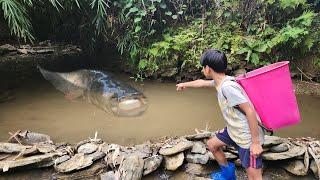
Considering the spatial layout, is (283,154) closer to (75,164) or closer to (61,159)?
(75,164)

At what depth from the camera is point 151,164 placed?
11.0 ft

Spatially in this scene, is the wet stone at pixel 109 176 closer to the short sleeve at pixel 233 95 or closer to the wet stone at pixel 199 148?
the wet stone at pixel 199 148

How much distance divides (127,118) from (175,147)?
172 cm

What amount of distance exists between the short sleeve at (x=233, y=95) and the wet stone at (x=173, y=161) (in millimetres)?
1032

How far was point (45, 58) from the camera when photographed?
10008 mm

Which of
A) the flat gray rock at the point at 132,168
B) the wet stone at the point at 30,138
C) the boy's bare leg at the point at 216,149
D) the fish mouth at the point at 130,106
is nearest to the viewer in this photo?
the boy's bare leg at the point at 216,149

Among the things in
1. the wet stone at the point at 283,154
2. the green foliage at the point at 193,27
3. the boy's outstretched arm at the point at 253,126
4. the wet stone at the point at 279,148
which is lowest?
the wet stone at the point at 283,154

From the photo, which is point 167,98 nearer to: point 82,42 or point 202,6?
point 202,6

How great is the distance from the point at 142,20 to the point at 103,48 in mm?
1706

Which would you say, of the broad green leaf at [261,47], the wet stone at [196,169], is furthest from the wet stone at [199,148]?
the broad green leaf at [261,47]

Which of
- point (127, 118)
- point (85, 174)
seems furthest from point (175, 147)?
point (127, 118)

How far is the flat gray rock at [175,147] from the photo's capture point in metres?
3.40

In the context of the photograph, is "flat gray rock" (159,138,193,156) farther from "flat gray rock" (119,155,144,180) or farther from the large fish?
the large fish

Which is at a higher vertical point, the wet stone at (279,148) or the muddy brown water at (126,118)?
the muddy brown water at (126,118)
